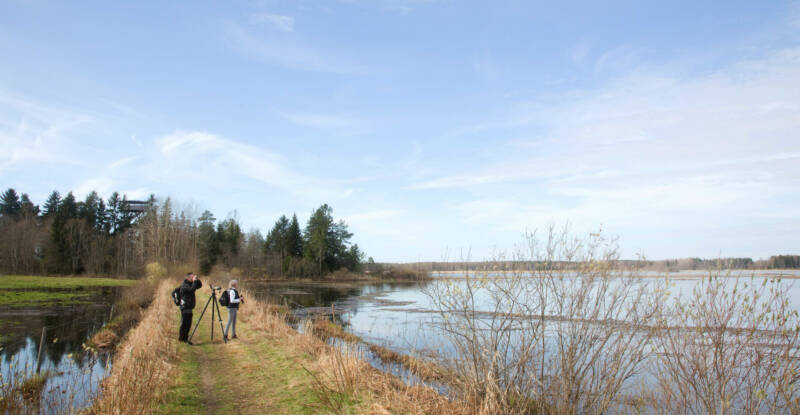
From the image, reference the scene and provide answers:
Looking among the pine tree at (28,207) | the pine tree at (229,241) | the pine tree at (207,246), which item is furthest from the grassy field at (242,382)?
the pine tree at (28,207)

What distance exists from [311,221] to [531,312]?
66.0m

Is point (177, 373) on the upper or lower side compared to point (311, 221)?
lower

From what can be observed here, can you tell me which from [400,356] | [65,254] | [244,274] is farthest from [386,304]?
[65,254]

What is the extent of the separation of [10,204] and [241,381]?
93.8 meters

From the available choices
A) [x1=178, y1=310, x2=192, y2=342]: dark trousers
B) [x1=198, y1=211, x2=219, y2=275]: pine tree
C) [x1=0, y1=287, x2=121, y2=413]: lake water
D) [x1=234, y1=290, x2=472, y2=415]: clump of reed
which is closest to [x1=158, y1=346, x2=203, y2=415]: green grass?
[x1=0, y1=287, x2=121, y2=413]: lake water

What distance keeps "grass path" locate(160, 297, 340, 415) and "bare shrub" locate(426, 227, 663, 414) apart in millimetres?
2522

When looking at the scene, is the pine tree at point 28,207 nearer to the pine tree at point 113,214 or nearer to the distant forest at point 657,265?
the pine tree at point 113,214

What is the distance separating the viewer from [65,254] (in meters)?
57.3

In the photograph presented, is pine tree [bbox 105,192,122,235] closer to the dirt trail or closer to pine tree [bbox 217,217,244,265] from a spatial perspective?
pine tree [bbox 217,217,244,265]

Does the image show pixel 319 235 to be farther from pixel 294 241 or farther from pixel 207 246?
pixel 207 246

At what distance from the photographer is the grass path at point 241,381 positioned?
6570 mm

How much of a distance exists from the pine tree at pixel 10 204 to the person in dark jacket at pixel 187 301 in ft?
283

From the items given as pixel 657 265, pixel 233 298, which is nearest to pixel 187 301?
pixel 233 298

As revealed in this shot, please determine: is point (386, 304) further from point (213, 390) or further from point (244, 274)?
point (244, 274)
